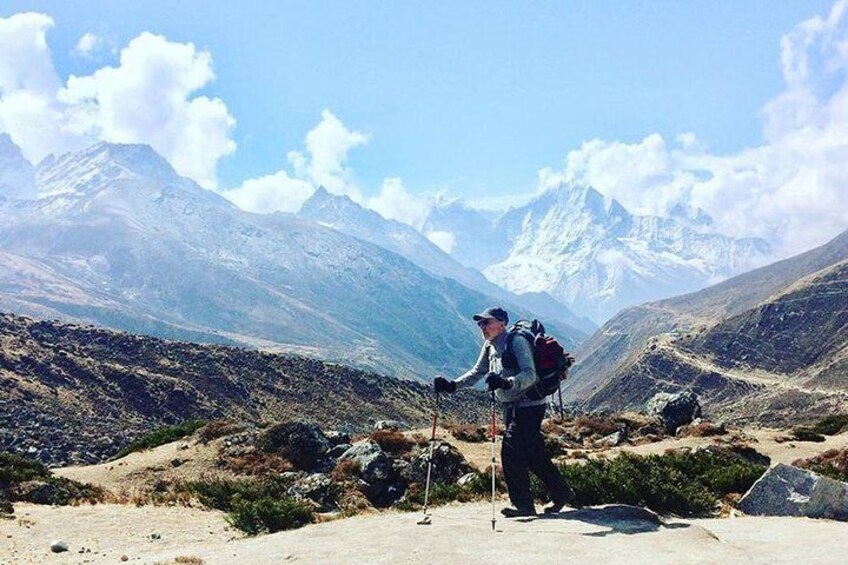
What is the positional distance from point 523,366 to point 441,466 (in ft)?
39.8

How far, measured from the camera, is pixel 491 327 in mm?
12219

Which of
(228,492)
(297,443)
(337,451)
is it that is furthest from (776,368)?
(228,492)

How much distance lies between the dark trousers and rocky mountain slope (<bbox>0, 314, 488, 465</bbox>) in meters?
31.0

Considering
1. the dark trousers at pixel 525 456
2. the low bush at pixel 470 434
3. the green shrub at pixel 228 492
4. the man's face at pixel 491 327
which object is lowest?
the low bush at pixel 470 434

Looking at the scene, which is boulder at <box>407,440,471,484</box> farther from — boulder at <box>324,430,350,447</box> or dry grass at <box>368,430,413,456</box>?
boulder at <box>324,430,350,447</box>

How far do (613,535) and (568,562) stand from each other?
1.73 m

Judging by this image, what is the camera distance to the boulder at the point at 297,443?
2495cm

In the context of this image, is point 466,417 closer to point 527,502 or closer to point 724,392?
point 527,502

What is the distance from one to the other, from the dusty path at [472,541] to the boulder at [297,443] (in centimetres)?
1062

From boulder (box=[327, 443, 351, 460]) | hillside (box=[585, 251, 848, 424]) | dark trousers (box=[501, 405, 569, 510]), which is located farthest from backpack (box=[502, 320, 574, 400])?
hillside (box=[585, 251, 848, 424])

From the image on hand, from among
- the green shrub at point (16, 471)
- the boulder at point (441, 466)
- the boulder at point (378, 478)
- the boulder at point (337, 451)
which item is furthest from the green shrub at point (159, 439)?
the boulder at point (441, 466)

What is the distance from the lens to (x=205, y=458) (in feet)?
85.5

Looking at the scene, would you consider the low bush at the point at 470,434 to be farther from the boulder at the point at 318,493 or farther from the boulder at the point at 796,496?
the boulder at the point at 796,496

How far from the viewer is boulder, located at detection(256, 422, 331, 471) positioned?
81.9 ft
